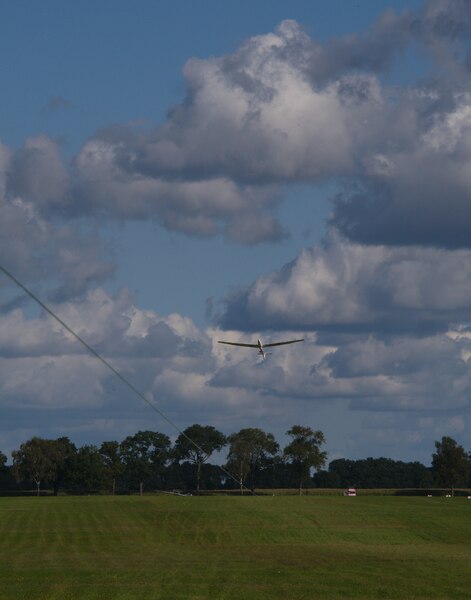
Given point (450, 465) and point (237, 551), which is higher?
point (450, 465)

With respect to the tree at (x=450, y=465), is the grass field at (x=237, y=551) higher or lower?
lower

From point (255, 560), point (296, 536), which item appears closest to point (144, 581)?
point (255, 560)

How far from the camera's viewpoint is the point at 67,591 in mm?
44531

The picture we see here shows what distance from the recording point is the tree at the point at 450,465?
19575cm

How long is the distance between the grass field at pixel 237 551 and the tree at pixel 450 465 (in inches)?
3048

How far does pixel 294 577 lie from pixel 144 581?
6648 mm

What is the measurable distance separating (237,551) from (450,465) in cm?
13317

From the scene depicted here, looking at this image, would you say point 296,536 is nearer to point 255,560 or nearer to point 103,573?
point 255,560

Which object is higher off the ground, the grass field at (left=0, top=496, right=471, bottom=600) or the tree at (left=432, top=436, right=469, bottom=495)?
the tree at (left=432, top=436, right=469, bottom=495)

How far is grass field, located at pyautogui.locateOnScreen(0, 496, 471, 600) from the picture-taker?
46.0 meters

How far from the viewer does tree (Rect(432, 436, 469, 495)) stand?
196 metres

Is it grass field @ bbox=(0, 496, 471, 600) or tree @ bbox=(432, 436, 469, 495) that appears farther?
tree @ bbox=(432, 436, 469, 495)

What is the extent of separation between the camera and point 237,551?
6869 centimetres

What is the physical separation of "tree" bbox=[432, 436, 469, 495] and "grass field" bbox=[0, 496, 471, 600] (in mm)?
77426
